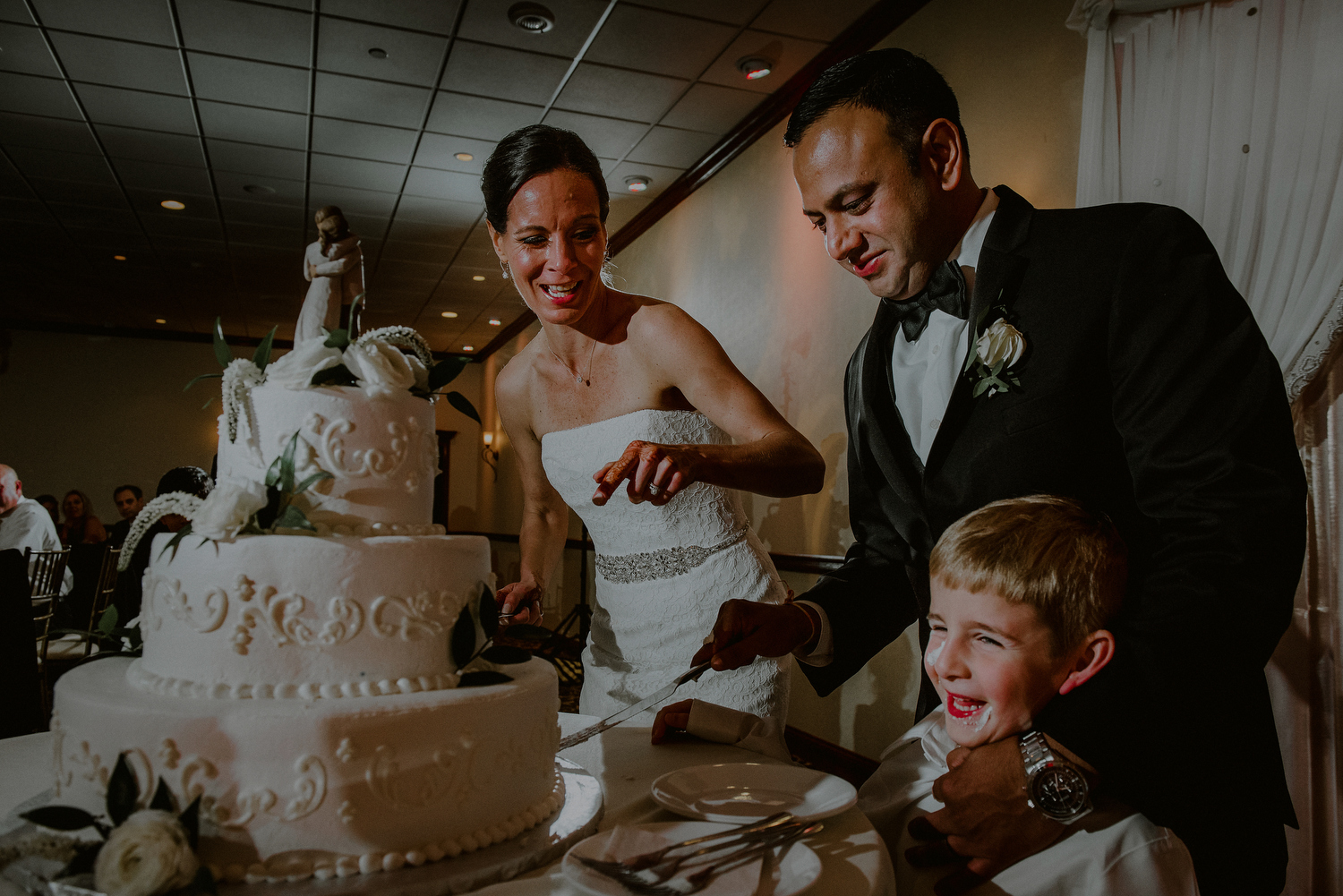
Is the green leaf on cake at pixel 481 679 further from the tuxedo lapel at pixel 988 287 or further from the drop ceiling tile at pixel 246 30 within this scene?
the drop ceiling tile at pixel 246 30

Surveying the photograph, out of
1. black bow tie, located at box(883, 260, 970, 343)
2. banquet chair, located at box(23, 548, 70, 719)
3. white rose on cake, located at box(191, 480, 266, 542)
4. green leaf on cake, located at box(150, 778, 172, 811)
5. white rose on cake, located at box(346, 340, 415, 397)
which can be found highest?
black bow tie, located at box(883, 260, 970, 343)

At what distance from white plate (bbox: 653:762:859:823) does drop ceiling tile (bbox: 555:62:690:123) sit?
518cm

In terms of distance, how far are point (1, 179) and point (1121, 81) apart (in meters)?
9.05

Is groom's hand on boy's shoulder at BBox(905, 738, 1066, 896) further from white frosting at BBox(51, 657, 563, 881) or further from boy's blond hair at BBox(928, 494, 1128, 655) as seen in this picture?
white frosting at BBox(51, 657, 563, 881)

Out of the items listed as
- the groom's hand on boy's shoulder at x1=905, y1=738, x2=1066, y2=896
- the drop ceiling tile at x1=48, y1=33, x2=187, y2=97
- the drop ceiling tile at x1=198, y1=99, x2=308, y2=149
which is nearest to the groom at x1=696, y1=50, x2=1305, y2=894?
the groom's hand on boy's shoulder at x1=905, y1=738, x2=1066, y2=896

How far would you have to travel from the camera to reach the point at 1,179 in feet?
25.0

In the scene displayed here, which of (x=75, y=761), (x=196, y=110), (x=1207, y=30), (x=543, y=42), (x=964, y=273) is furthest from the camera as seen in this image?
(x=196, y=110)

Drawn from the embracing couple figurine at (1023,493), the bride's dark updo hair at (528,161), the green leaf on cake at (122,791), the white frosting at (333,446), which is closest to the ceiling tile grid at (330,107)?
the bride's dark updo hair at (528,161)

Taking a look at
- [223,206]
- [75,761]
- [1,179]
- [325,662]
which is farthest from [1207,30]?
[1,179]

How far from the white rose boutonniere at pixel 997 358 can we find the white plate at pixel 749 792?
0.73 m

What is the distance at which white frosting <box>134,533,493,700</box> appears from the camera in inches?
46.9

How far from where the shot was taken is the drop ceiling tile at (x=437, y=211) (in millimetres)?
8234

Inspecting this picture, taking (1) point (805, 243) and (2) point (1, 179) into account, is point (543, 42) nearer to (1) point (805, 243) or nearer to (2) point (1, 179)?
(1) point (805, 243)

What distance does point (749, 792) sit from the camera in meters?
1.39
